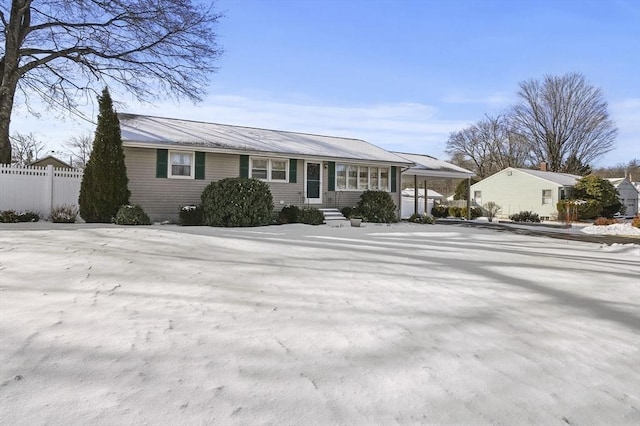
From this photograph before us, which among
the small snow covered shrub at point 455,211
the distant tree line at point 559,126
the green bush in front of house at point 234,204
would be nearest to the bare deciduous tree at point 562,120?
the distant tree line at point 559,126

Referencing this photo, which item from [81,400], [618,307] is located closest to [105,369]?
[81,400]

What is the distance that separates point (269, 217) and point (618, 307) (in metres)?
10.9

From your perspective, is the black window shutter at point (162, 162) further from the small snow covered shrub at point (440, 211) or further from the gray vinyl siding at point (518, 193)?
the gray vinyl siding at point (518, 193)

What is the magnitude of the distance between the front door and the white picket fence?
8.40m

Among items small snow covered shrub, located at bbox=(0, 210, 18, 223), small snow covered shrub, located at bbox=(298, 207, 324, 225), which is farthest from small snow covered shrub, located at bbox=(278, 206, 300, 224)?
Result: small snow covered shrub, located at bbox=(0, 210, 18, 223)

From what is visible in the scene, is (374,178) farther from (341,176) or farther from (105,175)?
(105,175)

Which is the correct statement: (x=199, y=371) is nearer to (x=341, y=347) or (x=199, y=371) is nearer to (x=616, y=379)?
(x=341, y=347)

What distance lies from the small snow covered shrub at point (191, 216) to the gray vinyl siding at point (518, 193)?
86.2ft

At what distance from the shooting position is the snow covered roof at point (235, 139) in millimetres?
14577

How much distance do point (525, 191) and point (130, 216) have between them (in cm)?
2943

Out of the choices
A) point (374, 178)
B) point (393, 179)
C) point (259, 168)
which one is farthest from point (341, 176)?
point (259, 168)

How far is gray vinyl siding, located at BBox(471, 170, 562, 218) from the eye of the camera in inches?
1190

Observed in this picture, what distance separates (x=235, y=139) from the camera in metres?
16.6

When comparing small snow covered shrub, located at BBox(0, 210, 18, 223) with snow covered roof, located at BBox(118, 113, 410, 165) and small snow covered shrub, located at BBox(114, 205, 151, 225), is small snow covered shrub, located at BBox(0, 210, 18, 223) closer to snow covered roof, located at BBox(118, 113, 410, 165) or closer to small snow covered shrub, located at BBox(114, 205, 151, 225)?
small snow covered shrub, located at BBox(114, 205, 151, 225)
